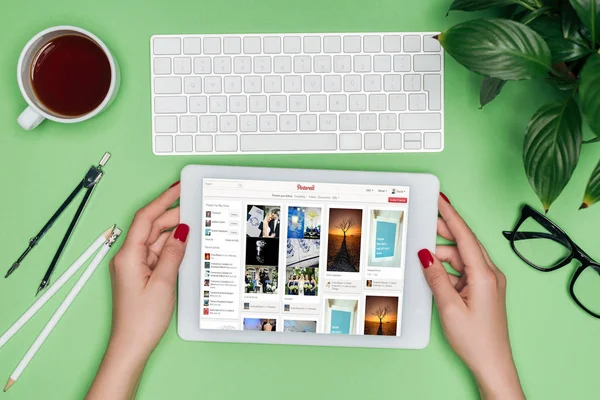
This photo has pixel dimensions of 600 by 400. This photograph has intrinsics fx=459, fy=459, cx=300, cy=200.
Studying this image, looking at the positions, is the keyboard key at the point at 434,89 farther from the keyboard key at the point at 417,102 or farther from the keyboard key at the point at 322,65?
the keyboard key at the point at 322,65

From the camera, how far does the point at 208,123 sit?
2.49 feet

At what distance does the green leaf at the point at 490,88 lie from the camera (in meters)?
0.68

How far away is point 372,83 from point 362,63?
4 cm

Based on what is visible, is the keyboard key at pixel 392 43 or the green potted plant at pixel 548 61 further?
the keyboard key at pixel 392 43

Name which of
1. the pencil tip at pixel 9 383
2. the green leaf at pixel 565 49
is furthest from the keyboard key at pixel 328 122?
the pencil tip at pixel 9 383

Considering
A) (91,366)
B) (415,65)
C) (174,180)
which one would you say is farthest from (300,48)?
(91,366)

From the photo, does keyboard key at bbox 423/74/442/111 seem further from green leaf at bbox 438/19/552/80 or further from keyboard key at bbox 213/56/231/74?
keyboard key at bbox 213/56/231/74

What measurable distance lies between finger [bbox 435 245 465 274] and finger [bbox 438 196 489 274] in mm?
20

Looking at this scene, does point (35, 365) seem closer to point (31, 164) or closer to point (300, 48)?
point (31, 164)

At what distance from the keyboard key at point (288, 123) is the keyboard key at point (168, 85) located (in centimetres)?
18

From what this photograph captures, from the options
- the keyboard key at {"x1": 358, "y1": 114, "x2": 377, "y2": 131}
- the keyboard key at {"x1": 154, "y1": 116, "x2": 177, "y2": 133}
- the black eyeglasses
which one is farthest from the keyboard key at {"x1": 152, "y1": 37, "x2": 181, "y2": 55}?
the black eyeglasses

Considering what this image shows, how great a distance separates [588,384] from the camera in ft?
2.62

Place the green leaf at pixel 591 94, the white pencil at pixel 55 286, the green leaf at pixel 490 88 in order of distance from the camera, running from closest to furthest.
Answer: the green leaf at pixel 591 94
the green leaf at pixel 490 88
the white pencil at pixel 55 286

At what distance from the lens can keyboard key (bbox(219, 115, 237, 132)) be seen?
759 millimetres
